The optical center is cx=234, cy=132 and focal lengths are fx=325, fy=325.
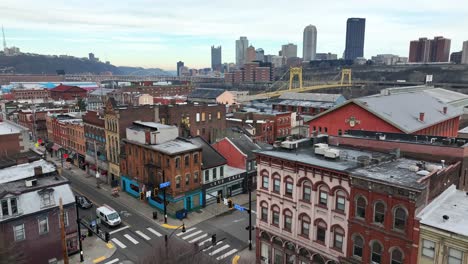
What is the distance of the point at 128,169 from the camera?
178ft

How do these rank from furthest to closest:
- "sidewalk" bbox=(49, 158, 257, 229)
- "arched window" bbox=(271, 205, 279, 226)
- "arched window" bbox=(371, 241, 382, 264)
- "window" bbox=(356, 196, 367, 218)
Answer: "sidewalk" bbox=(49, 158, 257, 229)
"arched window" bbox=(271, 205, 279, 226)
"window" bbox=(356, 196, 367, 218)
"arched window" bbox=(371, 241, 382, 264)

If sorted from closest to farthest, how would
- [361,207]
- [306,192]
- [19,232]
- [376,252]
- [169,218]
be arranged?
1. [376,252]
2. [361,207]
3. [306,192]
4. [19,232]
5. [169,218]

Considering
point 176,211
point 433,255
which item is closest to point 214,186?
point 176,211

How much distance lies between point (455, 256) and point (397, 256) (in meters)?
3.81

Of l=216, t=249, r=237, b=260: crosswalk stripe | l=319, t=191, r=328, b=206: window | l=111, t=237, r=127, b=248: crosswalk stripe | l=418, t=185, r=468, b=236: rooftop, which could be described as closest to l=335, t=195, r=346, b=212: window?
l=319, t=191, r=328, b=206: window

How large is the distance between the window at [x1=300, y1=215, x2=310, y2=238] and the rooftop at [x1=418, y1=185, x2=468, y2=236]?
9728 millimetres

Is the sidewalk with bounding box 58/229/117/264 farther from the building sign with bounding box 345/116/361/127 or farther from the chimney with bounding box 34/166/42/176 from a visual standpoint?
the building sign with bounding box 345/116/361/127

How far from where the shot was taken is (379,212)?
24.8 m

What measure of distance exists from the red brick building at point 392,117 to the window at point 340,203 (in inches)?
810

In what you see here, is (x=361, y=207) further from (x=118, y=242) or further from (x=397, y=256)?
(x=118, y=242)

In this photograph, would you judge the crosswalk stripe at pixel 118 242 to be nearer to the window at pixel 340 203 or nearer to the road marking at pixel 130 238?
the road marking at pixel 130 238

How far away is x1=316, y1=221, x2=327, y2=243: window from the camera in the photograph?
1128 inches

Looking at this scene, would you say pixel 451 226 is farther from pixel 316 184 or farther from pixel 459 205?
pixel 316 184

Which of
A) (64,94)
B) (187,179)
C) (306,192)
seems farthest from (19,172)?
(64,94)
